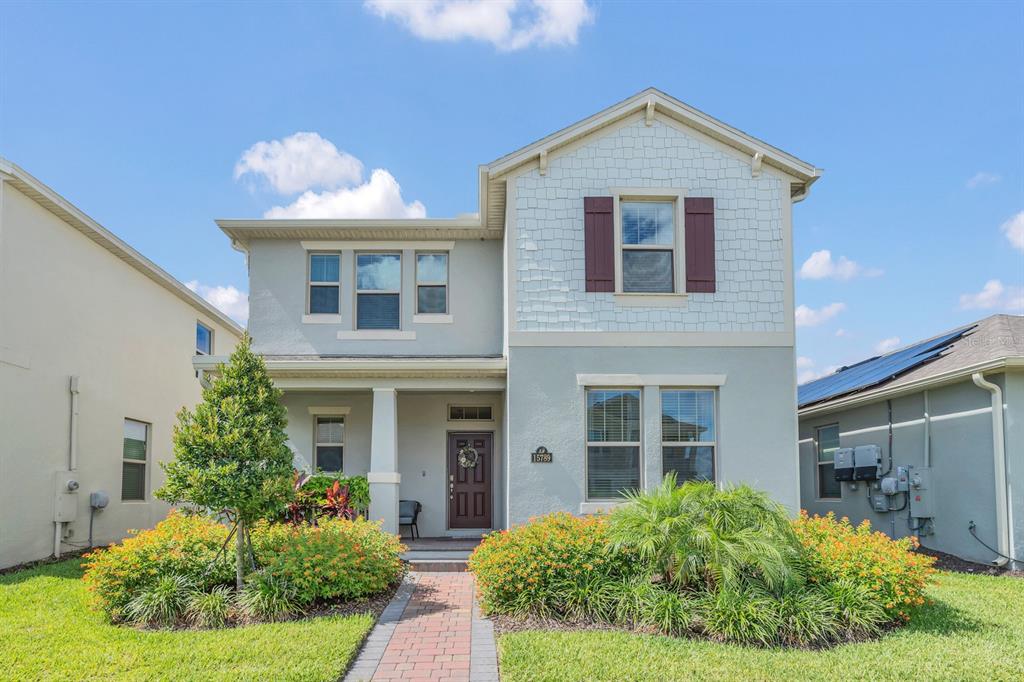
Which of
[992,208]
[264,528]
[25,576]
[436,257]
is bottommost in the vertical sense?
[25,576]

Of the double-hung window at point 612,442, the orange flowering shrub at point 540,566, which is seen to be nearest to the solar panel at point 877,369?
the double-hung window at point 612,442

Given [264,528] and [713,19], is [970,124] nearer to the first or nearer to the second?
[713,19]

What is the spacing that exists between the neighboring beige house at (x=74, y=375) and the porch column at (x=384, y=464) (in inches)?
210

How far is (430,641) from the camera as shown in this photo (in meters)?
7.42

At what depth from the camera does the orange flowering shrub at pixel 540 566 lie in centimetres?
812

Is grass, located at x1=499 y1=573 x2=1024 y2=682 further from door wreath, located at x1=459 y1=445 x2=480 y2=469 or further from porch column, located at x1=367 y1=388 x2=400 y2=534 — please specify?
door wreath, located at x1=459 y1=445 x2=480 y2=469

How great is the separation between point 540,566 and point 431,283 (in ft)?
22.9

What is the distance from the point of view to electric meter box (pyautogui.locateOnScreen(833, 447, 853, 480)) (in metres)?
14.2

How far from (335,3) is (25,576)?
9.49 metres

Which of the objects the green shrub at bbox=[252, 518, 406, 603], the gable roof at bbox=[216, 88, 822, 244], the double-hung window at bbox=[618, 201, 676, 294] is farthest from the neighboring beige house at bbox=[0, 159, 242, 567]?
Answer: the double-hung window at bbox=[618, 201, 676, 294]

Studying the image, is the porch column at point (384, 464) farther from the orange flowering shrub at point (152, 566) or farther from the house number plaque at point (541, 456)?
the orange flowering shrub at point (152, 566)

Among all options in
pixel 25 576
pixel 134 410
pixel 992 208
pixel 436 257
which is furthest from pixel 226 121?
pixel 992 208

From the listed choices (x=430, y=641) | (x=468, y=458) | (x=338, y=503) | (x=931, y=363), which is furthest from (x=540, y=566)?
(x=931, y=363)

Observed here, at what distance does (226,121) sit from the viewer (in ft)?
42.1
